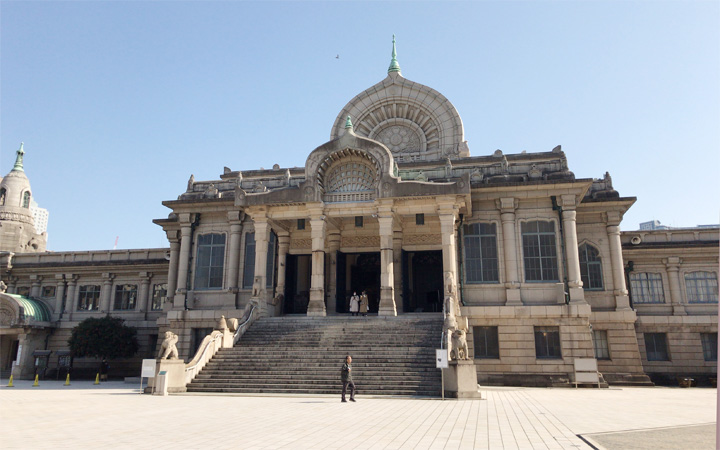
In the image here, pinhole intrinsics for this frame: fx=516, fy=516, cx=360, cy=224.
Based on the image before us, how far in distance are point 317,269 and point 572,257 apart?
12648 mm

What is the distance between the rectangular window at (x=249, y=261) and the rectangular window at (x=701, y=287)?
25.9 m

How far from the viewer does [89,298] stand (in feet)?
127

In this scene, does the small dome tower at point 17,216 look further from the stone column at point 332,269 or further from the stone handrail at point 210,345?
the stone handrail at point 210,345

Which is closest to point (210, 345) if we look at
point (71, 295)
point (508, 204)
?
point (508, 204)

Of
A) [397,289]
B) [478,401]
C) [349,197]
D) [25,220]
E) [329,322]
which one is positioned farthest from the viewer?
[25,220]

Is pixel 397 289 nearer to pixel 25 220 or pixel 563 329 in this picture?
pixel 563 329

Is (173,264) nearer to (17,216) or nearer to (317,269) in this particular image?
(317,269)

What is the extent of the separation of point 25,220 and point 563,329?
4523 cm

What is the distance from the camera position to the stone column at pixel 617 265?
26672 mm

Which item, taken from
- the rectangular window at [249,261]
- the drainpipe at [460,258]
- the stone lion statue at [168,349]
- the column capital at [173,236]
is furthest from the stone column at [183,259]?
the drainpipe at [460,258]

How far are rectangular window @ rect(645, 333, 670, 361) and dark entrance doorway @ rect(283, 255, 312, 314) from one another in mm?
19996

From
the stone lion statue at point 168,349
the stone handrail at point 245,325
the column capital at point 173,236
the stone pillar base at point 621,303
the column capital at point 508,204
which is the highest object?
the column capital at point 508,204

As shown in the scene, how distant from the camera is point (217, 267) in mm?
29953

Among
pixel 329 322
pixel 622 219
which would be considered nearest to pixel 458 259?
pixel 329 322
